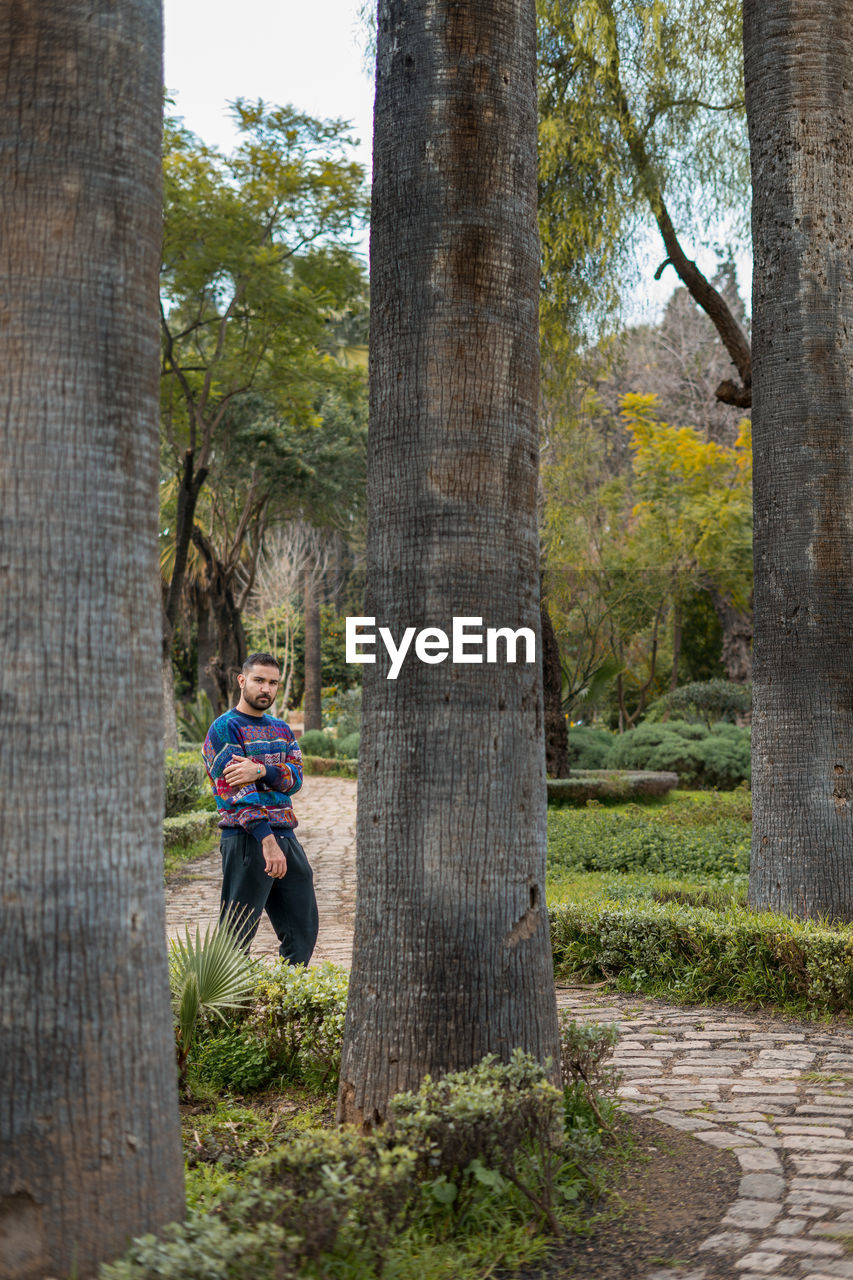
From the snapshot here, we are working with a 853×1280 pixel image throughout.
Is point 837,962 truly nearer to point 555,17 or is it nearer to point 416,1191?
point 416,1191

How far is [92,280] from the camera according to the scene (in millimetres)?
2756

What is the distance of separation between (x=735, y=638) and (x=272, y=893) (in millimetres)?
20722

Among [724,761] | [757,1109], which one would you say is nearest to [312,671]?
[724,761]

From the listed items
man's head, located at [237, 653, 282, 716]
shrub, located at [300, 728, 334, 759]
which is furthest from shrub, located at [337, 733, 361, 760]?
man's head, located at [237, 653, 282, 716]

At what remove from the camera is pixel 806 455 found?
683 centimetres

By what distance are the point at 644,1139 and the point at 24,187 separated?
369 cm

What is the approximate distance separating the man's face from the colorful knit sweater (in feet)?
0.31

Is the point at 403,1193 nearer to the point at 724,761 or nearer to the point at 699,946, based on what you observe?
the point at 699,946

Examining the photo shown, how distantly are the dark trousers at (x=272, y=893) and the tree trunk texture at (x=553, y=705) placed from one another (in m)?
9.83

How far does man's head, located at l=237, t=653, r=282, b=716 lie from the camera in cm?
584

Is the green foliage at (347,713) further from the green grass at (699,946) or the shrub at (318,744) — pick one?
the green grass at (699,946)

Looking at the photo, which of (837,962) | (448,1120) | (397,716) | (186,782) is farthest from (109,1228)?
(186,782)

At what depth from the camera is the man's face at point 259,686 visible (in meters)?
5.83

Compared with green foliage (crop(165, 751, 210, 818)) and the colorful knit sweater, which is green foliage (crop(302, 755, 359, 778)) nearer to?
green foliage (crop(165, 751, 210, 818))
